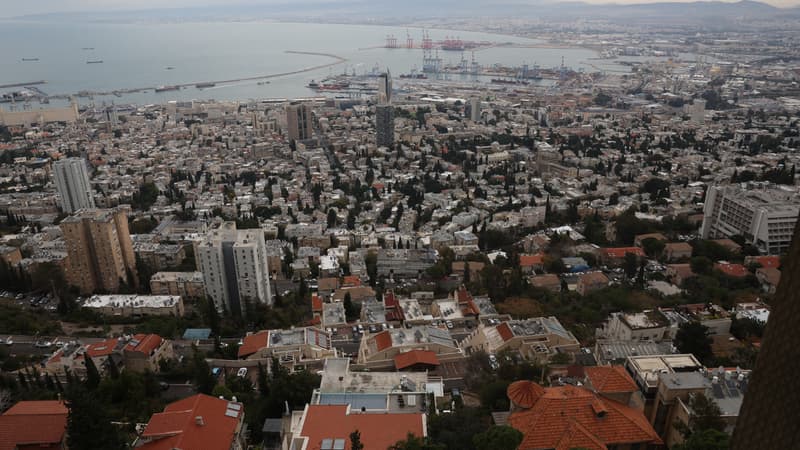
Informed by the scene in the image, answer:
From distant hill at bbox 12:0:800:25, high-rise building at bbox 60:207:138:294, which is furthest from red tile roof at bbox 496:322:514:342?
distant hill at bbox 12:0:800:25

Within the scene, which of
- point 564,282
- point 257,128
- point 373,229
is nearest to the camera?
point 564,282

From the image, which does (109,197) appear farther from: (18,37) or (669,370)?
(18,37)

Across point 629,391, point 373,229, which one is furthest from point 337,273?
point 629,391

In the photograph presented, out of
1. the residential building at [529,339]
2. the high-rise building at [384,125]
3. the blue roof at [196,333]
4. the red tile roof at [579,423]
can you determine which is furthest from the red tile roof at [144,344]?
the high-rise building at [384,125]

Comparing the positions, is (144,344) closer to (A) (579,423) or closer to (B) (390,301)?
(B) (390,301)

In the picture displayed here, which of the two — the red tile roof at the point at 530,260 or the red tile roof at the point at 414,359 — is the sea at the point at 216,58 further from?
the red tile roof at the point at 414,359

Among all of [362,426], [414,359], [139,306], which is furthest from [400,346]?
[139,306]
